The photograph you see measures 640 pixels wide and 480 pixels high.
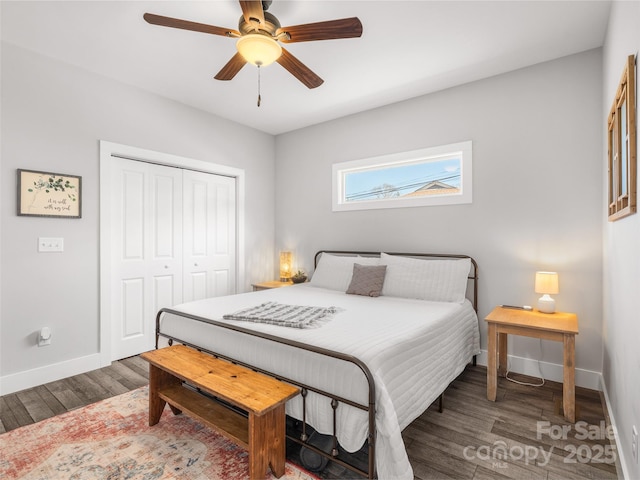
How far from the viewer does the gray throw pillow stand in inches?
133

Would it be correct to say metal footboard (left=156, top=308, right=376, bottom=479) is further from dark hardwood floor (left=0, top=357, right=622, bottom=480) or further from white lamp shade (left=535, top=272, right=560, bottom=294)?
white lamp shade (left=535, top=272, right=560, bottom=294)

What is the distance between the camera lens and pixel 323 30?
6.61ft

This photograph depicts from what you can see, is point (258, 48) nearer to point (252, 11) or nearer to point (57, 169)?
point (252, 11)

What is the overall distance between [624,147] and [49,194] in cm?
418

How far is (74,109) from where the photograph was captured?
3.13 metres

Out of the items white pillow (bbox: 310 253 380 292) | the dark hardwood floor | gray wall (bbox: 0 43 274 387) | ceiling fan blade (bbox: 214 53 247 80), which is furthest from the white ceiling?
the dark hardwood floor

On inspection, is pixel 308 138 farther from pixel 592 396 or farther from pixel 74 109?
pixel 592 396

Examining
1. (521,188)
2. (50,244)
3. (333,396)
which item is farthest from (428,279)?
(50,244)

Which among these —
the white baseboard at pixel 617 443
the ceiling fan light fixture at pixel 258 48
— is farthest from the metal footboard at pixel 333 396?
the ceiling fan light fixture at pixel 258 48

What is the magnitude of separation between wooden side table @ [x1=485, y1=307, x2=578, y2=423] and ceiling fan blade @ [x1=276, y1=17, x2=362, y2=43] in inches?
88.6

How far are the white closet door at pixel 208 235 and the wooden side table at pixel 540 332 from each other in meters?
3.22

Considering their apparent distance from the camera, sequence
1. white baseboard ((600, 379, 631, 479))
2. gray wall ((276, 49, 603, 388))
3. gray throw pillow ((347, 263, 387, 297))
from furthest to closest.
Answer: gray throw pillow ((347, 263, 387, 297))
gray wall ((276, 49, 603, 388))
white baseboard ((600, 379, 631, 479))

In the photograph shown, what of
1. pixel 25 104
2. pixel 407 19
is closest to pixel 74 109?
pixel 25 104

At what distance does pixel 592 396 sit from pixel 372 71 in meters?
3.32
